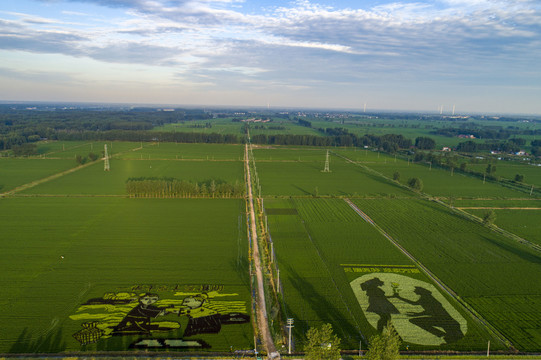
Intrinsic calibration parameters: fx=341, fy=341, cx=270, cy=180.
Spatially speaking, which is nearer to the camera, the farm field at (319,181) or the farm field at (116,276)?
the farm field at (116,276)

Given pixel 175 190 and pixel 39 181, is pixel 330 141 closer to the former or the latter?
pixel 175 190

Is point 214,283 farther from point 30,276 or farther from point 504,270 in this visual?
point 504,270

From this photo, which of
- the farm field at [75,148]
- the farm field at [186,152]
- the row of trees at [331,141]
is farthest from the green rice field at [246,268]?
the row of trees at [331,141]

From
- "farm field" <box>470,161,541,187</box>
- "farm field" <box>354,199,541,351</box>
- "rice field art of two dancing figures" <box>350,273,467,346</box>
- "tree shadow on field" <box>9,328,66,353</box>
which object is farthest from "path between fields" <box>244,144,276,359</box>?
"farm field" <box>470,161,541,187</box>

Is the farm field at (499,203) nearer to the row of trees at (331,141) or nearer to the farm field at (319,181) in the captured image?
the farm field at (319,181)

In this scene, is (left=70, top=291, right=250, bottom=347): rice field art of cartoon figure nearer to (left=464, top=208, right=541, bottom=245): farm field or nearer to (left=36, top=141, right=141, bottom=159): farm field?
(left=464, top=208, right=541, bottom=245): farm field
